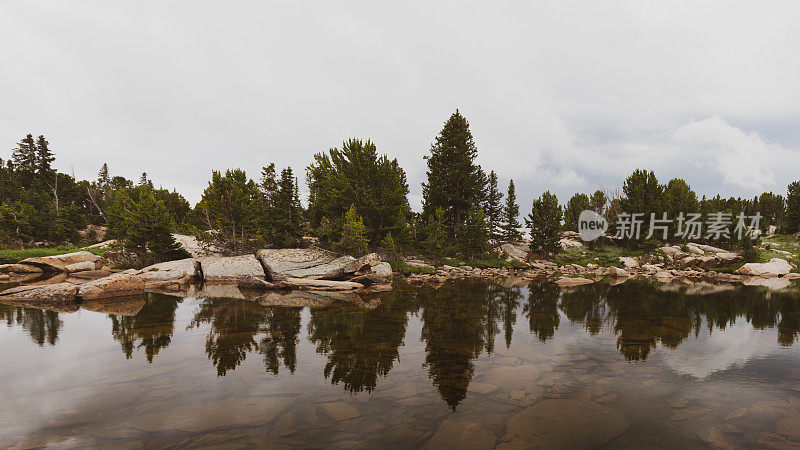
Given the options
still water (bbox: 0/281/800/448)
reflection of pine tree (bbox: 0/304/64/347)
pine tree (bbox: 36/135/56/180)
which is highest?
pine tree (bbox: 36/135/56/180)

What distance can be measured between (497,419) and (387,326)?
7.73 m

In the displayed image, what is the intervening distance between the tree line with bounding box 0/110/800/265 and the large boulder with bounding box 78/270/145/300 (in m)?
11.3

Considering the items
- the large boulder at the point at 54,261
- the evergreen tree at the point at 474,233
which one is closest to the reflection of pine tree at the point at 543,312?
the evergreen tree at the point at 474,233

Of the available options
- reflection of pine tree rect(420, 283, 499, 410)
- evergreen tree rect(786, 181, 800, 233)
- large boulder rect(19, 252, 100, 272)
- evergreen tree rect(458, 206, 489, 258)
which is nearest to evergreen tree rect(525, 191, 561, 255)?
evergreen tree rect(458, 206, 489, 258)

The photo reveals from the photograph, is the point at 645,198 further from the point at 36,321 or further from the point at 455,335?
the point at 36,321

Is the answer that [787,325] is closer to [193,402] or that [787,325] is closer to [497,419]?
[497,419]

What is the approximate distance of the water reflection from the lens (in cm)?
915

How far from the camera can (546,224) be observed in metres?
48.8

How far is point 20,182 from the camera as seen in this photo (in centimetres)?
6994

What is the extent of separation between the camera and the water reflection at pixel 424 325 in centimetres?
915

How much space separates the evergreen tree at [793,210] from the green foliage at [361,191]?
8366 centimetres

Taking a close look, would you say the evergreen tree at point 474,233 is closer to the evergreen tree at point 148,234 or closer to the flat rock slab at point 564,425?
the evergreen tree at point 148,234

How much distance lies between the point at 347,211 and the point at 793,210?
91413 millimetres

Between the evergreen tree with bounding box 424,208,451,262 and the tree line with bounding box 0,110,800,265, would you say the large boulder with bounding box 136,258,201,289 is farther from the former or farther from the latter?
the evergreen tree with bounding box 424,208,451,262
